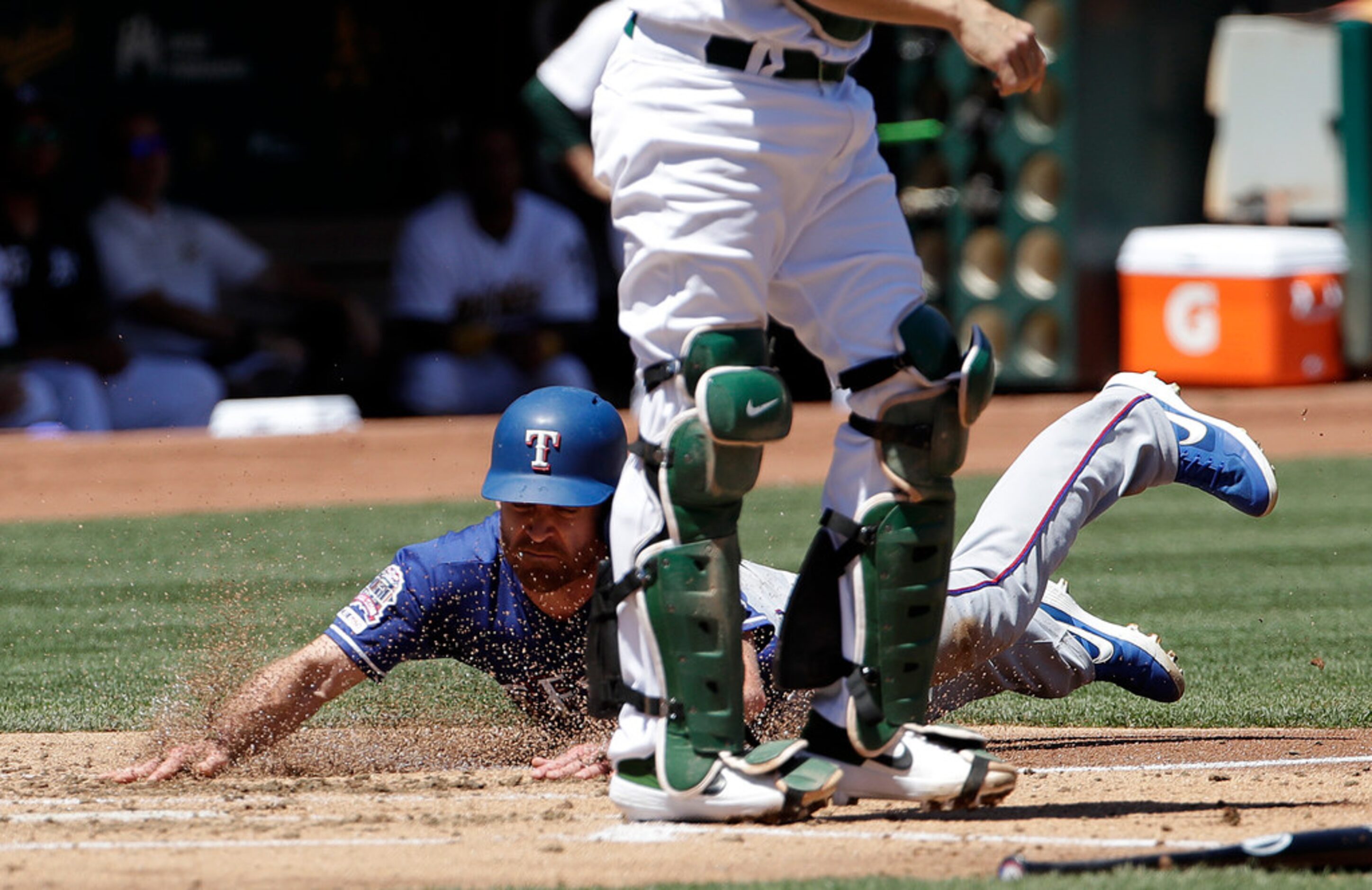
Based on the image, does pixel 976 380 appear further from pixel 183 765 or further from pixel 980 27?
pixel 183 765

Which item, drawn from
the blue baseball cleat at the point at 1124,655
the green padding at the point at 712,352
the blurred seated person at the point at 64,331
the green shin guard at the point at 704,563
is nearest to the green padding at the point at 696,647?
the green shin guard at the point at 704,563

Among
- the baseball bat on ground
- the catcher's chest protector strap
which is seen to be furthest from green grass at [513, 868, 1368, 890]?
the catcher's chest protector strap

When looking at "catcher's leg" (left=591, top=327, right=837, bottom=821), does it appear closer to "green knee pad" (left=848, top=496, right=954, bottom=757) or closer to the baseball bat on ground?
"green knee pad" (left=848, top=496, right=954, bottom=757)

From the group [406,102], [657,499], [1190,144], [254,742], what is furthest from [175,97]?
[657,499]

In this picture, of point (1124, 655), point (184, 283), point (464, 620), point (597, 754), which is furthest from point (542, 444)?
point (184, 283)

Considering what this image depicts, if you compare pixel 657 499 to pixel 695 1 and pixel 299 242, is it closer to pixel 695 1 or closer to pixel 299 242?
pixel 695 1

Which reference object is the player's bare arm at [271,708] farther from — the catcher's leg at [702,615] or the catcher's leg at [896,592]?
the catcher's leg at [896,592]

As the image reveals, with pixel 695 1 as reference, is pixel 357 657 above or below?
below
